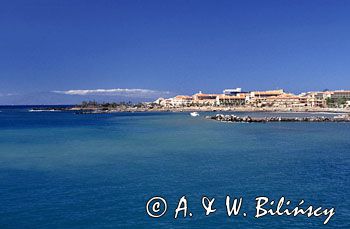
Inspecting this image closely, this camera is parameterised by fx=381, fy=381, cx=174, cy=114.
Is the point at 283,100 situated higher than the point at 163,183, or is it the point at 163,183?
the point at 283,100

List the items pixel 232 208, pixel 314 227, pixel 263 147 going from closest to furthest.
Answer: pixel 314 227 < pixel 232 208 < pixel 263 147

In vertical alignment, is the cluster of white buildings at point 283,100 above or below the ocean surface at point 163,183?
above

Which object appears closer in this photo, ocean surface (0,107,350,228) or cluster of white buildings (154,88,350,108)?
ocean surface (0,107,350,228)

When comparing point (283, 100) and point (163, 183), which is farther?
point (283, 100)

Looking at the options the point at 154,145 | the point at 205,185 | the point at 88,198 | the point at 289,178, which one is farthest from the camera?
the point at 154,145

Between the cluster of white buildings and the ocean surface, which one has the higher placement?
the cluster of white buildings

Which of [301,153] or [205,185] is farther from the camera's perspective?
[301,153]

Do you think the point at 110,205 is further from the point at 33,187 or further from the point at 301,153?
the point at 301,153

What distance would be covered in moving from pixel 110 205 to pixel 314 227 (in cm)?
574

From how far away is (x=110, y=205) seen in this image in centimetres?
1141

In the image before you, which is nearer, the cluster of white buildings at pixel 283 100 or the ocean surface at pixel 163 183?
the ocean surface at pixel 163 183

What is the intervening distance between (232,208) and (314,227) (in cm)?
236

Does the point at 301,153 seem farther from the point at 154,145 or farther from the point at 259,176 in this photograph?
the point at 154,145

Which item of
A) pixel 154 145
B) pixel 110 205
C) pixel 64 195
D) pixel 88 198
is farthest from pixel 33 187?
pixel 154 145
